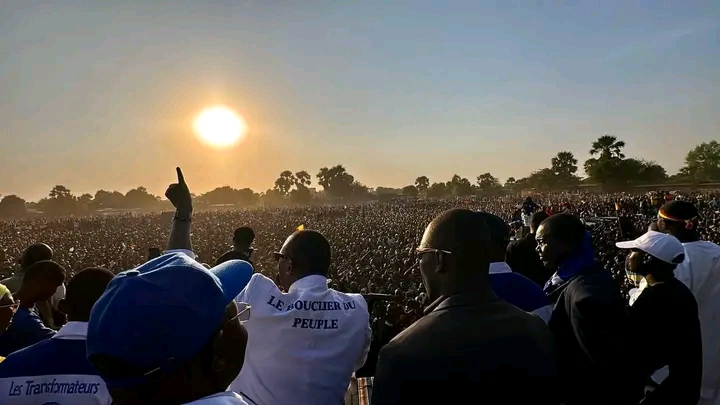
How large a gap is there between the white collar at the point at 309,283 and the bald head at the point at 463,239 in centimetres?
79

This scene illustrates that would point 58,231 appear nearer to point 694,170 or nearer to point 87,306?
point 87,306

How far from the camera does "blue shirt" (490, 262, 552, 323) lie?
107 inches

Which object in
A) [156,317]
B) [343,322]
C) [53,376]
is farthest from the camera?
[343,322]

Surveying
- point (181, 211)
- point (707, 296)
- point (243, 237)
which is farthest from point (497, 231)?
point (243, 237)

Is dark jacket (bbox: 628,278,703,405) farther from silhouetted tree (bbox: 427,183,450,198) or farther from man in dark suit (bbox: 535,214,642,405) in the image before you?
silhouetted tree (bbox: 427,183,450,198)

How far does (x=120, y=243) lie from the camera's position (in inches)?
1325

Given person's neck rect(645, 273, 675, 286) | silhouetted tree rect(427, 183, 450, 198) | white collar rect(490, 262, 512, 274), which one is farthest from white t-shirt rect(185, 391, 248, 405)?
silhouetted tree rect(427, 183, 450, 198)

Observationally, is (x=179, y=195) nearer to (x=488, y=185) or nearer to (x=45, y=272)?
(x=45, y=272)

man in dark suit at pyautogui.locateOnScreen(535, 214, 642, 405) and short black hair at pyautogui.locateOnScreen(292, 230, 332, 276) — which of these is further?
short black hair at pyautogui.locateOnScreen(292, 230, 332, 276)

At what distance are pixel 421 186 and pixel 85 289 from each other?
10067 cm

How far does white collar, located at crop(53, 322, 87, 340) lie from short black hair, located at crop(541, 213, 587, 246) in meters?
2.39

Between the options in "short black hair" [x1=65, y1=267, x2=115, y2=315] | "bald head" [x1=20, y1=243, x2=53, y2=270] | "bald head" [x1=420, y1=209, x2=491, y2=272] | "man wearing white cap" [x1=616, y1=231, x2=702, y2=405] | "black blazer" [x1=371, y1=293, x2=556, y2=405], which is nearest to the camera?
"black blazer" [x1=371, y1=293, x2=556, y2=405]

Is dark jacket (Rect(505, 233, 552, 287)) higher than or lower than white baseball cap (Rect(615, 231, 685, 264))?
lower

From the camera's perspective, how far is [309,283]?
2.45 metres
